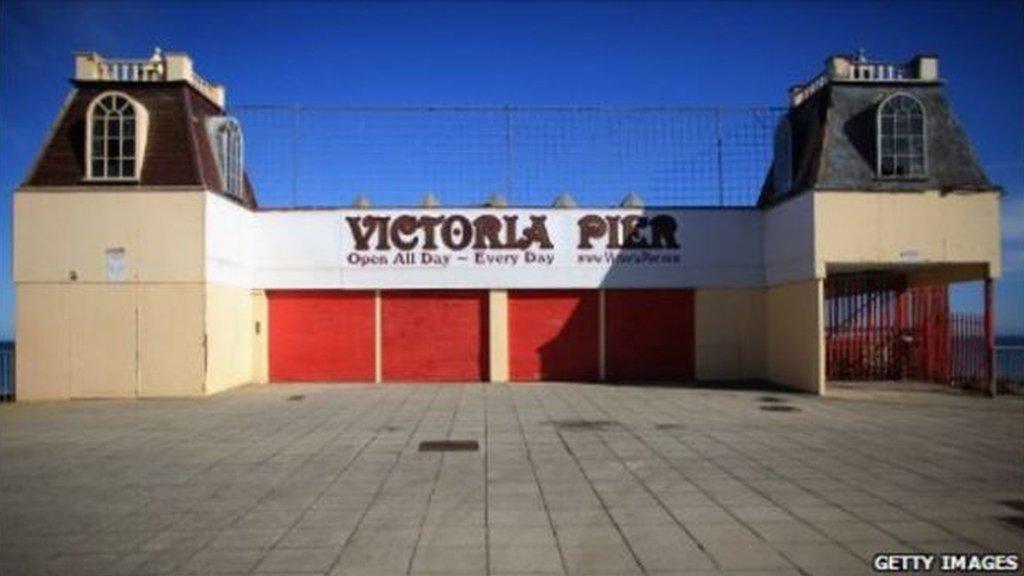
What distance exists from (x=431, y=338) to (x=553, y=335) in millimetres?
3596

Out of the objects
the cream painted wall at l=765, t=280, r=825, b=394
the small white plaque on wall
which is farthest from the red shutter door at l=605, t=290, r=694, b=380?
the small white plaque on wall

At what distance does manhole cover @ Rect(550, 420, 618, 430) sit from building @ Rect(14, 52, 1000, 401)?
25.5 feet

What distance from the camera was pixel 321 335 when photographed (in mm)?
26922

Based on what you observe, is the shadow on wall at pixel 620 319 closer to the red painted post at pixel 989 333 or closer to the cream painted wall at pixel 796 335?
the cream painted wall at pixel 796 335

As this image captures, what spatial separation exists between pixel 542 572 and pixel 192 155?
1809 centimetres

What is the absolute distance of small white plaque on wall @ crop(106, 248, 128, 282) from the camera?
22.4m

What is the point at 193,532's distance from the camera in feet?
29.5

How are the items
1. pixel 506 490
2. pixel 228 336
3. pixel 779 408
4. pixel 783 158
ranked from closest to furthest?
pixel 506 490 → pixel 779 408 → pixel 228 336 → pixel 783 158

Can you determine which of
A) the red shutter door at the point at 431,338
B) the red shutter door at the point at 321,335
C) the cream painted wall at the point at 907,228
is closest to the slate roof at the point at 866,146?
the cream painted wall at the point at 907,228

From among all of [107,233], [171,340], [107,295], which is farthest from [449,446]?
[107,233]

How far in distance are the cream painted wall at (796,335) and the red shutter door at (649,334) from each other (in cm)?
231

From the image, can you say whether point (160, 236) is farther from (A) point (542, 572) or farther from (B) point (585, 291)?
(A) point (542, 572)

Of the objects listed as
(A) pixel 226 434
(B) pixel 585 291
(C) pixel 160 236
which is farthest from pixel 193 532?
(B) pixel 585 291

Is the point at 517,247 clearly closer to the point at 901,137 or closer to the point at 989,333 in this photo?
the point at 901,137
